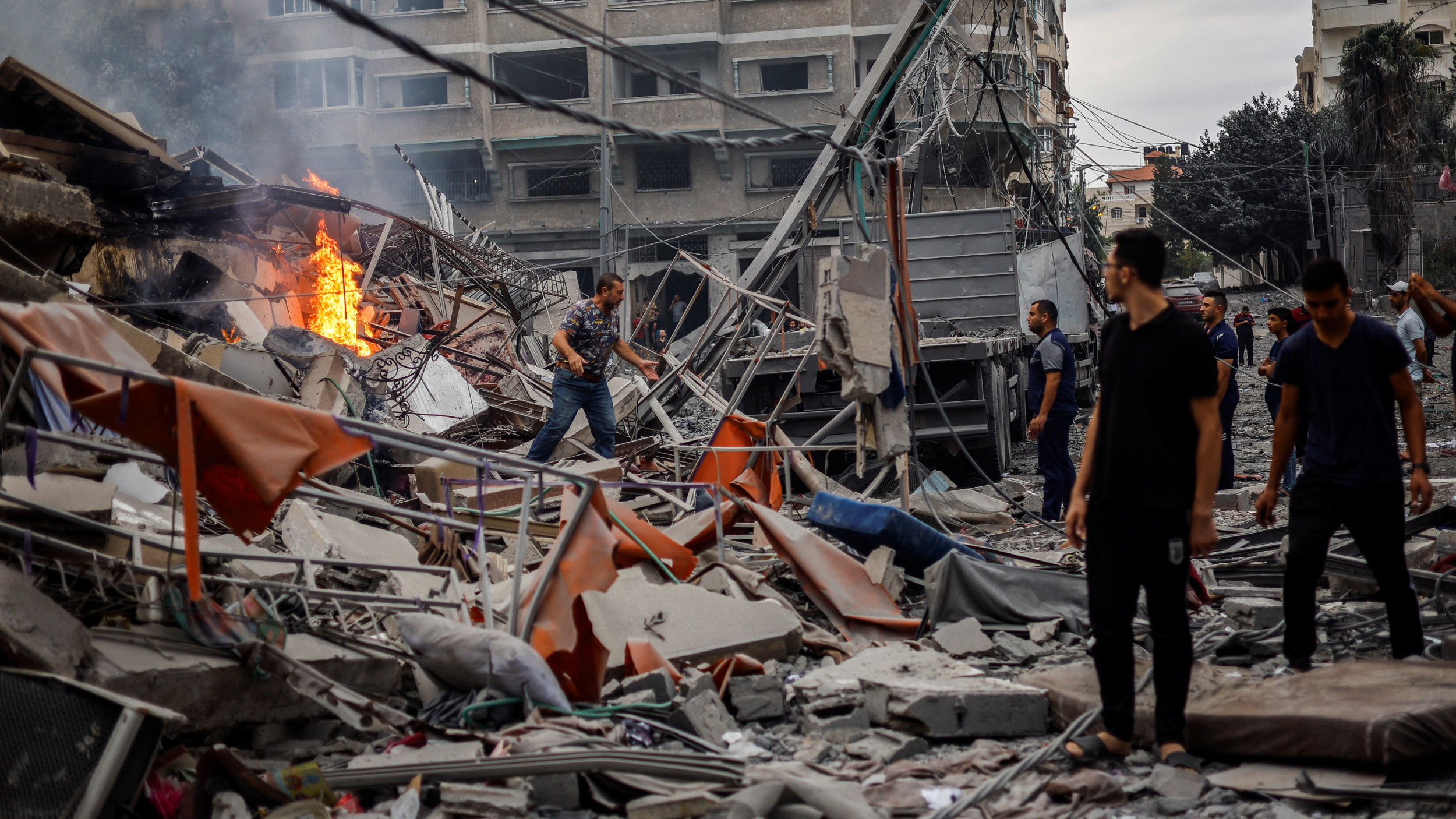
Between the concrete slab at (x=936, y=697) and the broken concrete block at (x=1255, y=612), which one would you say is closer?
the concrete slab at (x=936, y=697)

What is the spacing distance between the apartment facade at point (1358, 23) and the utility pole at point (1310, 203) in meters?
19.5

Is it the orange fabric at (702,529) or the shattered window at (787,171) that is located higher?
the shattered window at (787,171)

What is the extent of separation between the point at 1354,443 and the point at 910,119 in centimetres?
651

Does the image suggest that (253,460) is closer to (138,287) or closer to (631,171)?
(138,287)

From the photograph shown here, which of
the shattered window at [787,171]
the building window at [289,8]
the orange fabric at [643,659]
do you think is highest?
the building window at [289,8]

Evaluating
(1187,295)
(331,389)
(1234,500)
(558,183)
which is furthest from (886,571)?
(558,183)

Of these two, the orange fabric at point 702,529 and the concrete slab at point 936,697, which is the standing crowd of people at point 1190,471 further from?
the orange fabric at point 702,529

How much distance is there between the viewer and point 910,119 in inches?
390

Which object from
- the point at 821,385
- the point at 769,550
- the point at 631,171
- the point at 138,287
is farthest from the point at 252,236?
the point at 631,171

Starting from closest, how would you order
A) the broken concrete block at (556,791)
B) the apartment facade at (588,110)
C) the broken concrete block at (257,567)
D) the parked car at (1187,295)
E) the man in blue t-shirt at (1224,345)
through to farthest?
the broken concrete block at (556,791) < the broken concrete block at (257,567) < the man in blue t-shirt at (1224,345) < the parked car at (1187,295) < the apartment facade at (588,110)

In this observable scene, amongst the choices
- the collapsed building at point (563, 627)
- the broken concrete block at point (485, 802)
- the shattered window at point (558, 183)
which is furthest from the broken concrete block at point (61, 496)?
the shattered window at point (558, 183)

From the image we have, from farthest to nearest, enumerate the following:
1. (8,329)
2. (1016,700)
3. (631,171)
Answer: (631,171) → (1016,700) → (8,329)

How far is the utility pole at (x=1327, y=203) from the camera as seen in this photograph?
→ 35438mm

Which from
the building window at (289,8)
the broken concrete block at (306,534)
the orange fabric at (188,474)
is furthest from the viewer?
the building window at (289,8)
